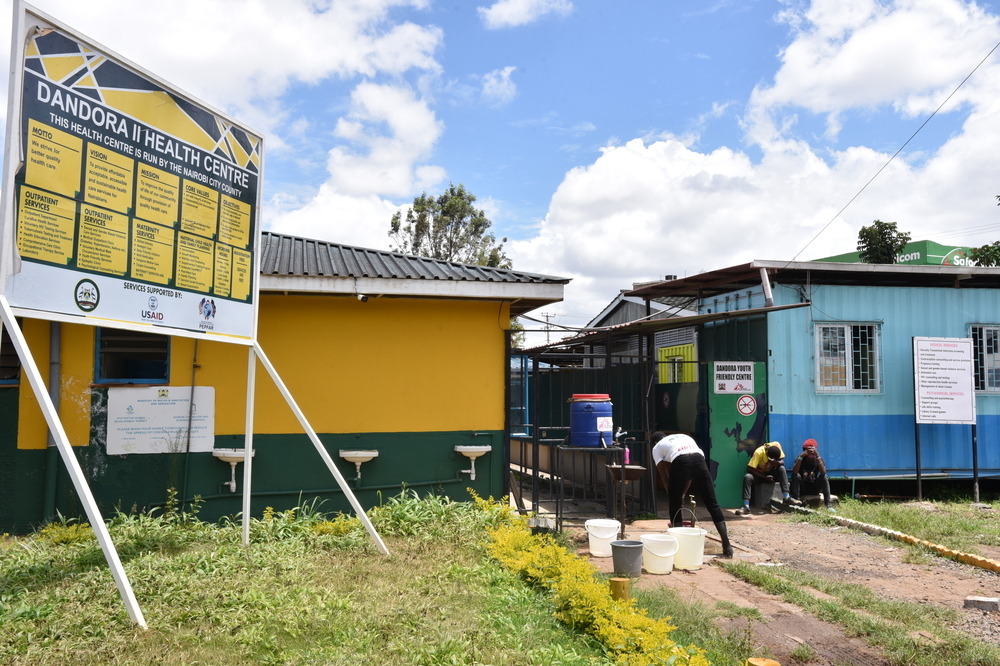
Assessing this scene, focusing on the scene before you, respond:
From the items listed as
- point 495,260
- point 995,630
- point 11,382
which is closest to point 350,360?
point 11,382

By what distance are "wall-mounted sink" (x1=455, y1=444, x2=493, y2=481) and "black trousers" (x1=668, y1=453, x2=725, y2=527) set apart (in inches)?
85.6

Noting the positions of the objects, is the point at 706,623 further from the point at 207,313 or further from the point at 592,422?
the point at 207,313

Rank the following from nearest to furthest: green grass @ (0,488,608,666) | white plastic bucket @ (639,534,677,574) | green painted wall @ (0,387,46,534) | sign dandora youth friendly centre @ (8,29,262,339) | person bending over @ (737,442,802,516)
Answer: green grass @ (0,488,608,666), sign dandora youth friendly centre @ (8,29,262,339), white plastic bucket @ (639,534,677,574), green painted wall @ (0,387,46,534), person bending over @ (737,442,802,516)

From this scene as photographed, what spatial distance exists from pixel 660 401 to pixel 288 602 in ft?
30.4

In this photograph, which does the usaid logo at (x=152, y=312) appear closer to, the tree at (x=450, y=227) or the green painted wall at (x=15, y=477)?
the green painted wall at (x=15, y=477)

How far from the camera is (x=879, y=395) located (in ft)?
43.5

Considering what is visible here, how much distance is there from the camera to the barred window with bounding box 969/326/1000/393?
1390 cm

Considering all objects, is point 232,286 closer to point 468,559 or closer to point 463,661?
point 468,559

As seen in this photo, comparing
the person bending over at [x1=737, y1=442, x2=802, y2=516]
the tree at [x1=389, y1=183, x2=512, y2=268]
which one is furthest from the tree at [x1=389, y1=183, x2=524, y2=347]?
the person bending over at [x1=737, y1=442, x2=802, y2=516]

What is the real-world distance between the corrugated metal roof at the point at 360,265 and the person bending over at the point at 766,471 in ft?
16.4

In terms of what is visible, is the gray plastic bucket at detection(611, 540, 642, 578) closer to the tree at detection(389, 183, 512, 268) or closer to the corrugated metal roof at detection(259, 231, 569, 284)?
the corrugated metal roof at detection(259, 231, 569, 284)

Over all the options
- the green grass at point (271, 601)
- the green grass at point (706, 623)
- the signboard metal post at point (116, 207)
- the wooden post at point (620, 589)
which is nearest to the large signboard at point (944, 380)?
the green grass at point (706, 623)

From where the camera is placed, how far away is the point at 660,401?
44.2 ft

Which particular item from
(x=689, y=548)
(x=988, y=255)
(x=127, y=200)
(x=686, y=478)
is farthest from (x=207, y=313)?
(x=988, y=255)
